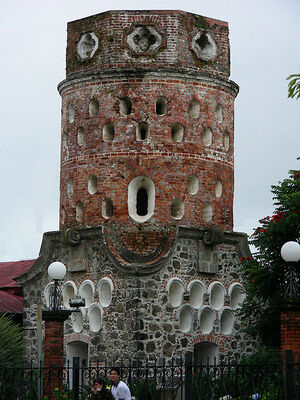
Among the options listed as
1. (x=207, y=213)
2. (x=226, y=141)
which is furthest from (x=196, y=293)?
(x=226, y=141)

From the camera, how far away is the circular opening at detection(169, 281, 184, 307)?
3759 centimetres

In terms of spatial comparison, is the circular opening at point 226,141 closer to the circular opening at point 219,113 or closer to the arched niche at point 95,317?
the circular opening at point 219,113

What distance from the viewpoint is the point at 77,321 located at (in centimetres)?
3872

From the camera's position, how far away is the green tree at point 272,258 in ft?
112

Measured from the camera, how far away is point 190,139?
39.2 m

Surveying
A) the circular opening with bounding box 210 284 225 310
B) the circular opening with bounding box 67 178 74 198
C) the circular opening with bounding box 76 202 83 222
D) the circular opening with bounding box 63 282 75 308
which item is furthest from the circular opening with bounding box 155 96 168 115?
the circular opening with bounding box 63 282 75 308

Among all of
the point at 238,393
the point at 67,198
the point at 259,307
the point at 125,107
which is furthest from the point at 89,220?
the point at 238,393

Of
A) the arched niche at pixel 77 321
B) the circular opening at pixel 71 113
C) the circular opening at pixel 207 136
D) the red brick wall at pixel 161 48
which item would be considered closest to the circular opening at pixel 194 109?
the circular opening at pixel 207 136

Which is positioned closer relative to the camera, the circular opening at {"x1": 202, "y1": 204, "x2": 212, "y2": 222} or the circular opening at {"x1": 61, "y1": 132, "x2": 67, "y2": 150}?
the circular opening at {"x1": 202, "y1": 204, "x2": 212, "y2": 222}

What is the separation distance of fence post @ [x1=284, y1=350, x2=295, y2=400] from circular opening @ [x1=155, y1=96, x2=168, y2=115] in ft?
62.4

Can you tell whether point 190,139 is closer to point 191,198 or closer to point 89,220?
point 191,198

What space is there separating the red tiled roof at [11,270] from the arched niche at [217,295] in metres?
11.9

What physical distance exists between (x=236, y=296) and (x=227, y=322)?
40.8 inches

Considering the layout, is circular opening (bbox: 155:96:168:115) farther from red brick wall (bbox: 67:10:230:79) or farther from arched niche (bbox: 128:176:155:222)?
arched niche (bbox: 128:176:155:222)
